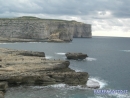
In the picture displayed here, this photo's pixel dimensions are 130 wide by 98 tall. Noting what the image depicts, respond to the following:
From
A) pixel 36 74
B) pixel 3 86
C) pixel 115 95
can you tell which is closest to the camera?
pixel 3 86

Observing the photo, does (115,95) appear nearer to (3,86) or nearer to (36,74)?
(36,74)

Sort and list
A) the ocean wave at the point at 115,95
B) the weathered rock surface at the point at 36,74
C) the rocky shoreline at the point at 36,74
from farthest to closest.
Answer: the weathered rock surface at the point at 36,74, the rocky shoreline at the point at 36,74, the ocean wave at the point at 115,95

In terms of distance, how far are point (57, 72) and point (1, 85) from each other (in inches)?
486

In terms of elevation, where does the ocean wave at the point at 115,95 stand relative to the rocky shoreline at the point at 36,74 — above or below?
below

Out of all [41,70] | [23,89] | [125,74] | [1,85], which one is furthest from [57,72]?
[125,74]

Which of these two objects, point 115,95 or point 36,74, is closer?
point 115,95

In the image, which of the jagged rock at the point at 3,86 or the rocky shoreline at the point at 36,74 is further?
the rocky shoreline at the point at 36,74

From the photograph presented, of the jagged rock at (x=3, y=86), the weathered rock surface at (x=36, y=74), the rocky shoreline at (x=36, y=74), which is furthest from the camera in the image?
the weathered rock surface at (x=36, y=74)

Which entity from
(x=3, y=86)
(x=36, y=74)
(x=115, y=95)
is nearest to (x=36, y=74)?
(x=36, y=74)

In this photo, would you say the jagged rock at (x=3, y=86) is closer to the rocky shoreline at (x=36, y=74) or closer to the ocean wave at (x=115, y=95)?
the rocky shoreline at (x=36, y=74)

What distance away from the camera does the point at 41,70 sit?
48.3 meters

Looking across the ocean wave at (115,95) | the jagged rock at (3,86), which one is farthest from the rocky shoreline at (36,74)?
the ocean wave at (115,95)

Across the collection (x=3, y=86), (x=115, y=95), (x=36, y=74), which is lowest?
(x=115, y=95)

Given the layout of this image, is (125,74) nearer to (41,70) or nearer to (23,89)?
(41,70)
